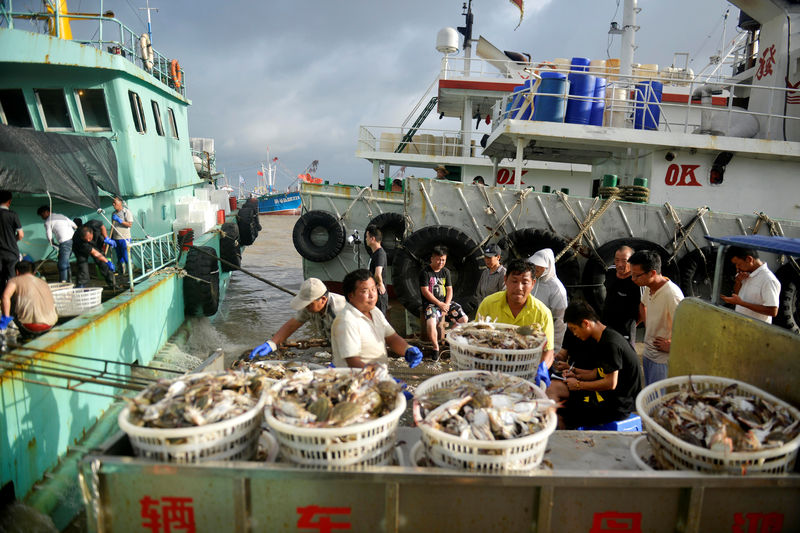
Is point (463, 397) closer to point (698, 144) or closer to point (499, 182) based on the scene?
point (698, 144)

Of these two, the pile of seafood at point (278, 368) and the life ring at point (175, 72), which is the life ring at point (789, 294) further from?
the life ring at point (175, 72)

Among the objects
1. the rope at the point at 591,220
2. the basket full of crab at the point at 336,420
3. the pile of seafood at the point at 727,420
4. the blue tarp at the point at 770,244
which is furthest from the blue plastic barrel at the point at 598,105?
the basket full of crab at the point at 336,420

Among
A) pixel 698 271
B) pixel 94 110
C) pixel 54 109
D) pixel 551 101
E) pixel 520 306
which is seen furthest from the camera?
pixel 551 101

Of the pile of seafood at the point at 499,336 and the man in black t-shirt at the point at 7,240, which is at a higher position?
the man in black t-shirt at the point at 7,240

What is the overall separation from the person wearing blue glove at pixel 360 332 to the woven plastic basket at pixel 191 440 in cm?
117

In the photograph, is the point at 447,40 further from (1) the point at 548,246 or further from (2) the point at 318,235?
(1) the point at 548,246

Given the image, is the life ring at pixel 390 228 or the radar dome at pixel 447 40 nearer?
the life ring at pixel 390 228

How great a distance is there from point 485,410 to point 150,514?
5.40 ft

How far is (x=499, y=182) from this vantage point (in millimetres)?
15242

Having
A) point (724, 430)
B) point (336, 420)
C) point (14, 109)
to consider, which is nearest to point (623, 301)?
point (724, 430)

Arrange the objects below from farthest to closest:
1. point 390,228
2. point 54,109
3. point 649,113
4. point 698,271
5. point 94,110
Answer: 1. point 390,228
2. point 649,113
3. point 698,271
4. point 94,110
5. point 54,109

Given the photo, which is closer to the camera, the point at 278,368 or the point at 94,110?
the point at 278,368

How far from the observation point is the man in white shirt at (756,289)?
452cm

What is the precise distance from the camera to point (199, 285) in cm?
847
